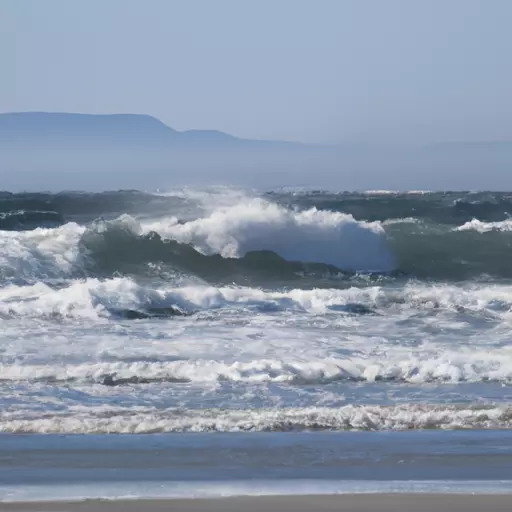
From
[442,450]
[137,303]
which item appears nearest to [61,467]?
[442,450]

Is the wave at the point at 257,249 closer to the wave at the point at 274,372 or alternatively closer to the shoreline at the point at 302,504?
the wave at the point at 274,372

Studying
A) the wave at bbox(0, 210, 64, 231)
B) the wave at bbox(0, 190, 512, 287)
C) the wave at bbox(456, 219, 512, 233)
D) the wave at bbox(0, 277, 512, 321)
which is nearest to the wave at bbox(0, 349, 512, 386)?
the wave at bbox(0, 277, 512, 321)

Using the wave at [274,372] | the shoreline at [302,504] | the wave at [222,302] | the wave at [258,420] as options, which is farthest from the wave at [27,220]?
the shoreline at [302,504]

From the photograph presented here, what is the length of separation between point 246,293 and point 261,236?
7.68 metres

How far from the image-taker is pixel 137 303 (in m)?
13.4

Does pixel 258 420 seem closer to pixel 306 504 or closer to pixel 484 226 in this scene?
pixel 306 504

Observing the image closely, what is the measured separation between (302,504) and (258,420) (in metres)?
1.83

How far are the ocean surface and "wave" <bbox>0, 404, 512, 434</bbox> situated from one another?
0.02 meters

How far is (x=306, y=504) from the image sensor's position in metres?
5.07

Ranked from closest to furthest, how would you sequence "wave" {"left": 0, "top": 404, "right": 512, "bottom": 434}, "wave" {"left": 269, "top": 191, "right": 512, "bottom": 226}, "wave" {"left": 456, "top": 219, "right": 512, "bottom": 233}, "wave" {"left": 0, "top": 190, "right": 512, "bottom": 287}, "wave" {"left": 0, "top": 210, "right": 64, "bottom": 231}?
"wave" {"left": 0, "top": 404, "right": 512, "bottom": 434}, "wave" {"left": 0, "top": 190, "right": 512, "bottom": 287}, "wave" {"left": 456, "top": 219, "right": 512, "bottom": 233}, "wave" {"left": 0, "top": 210, "right": 64, "bottom": 231}, "wave" {"left": 269, "top": 191, "right": 512, "bottom": 226}

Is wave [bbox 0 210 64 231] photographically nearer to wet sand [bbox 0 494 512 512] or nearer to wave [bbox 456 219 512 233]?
wave [bbox 456 219 512 233]

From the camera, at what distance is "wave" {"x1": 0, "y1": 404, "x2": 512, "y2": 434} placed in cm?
676

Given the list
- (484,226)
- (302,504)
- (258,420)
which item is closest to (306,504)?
(302,504)

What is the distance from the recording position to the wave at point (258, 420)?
676cm
